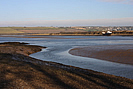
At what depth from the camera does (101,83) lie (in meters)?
11.1

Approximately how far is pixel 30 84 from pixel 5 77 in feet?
5.99

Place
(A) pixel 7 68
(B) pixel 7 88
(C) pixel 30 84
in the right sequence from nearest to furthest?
(B) pixel 7 88, (C) pixel 30 84, (A) pixel 7 68

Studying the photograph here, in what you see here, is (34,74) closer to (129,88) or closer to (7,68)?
(7,68)

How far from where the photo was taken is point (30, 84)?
388 inches

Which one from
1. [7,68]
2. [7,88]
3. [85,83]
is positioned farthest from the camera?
[7,68]

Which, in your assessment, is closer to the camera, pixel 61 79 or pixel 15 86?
pixel 15 86

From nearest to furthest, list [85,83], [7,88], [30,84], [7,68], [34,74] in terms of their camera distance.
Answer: [7,88]
[30,84]
[85,83]
[34,74]
[7,68]

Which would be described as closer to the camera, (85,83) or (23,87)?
(23,87)

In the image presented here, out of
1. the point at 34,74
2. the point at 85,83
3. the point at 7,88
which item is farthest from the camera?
the point at 34,74

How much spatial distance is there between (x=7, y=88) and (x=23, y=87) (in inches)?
27.6

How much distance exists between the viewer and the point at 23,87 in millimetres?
9336

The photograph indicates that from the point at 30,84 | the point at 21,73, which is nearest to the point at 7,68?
the point at 21,73

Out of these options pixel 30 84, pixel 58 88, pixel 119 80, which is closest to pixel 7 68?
pixel 30 84

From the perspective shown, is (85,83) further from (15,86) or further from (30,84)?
(15,86)
